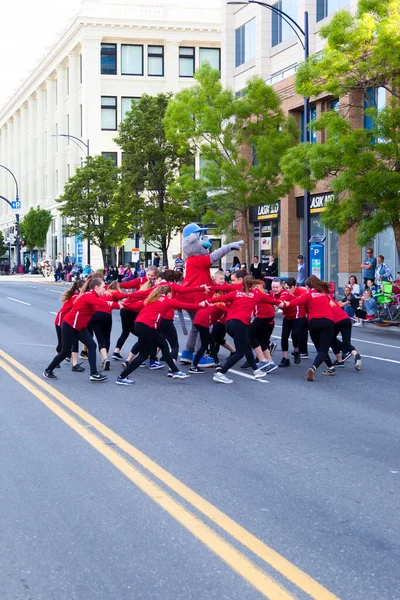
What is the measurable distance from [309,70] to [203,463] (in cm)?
1789

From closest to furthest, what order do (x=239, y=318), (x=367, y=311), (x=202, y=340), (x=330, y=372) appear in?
(x=239, y=318), (x=330, y=372), (x=202, y=340), (x=367, y=311)

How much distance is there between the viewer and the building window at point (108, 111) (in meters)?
70.5

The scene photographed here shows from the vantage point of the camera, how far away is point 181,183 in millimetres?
35125

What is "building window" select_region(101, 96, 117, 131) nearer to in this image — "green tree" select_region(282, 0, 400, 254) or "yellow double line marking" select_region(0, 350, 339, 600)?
"green tree" select_region(282, 0, 400, 254)

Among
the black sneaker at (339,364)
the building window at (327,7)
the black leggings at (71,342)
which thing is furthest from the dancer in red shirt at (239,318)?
the building window at (327,7)

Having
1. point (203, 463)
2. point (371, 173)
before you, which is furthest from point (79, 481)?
point (371, 173)

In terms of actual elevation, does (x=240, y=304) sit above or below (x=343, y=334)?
above

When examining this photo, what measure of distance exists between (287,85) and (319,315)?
26.9 meters

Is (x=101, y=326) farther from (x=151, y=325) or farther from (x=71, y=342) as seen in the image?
(x=151, y=325)

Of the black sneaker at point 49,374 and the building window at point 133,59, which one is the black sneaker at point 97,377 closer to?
the black sneaker at point 49,374

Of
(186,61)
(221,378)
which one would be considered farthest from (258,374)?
(186,61)

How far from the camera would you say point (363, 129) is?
22438 millimetres

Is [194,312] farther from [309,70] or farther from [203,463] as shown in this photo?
[309,70]

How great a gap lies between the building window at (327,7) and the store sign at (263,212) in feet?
27.5
